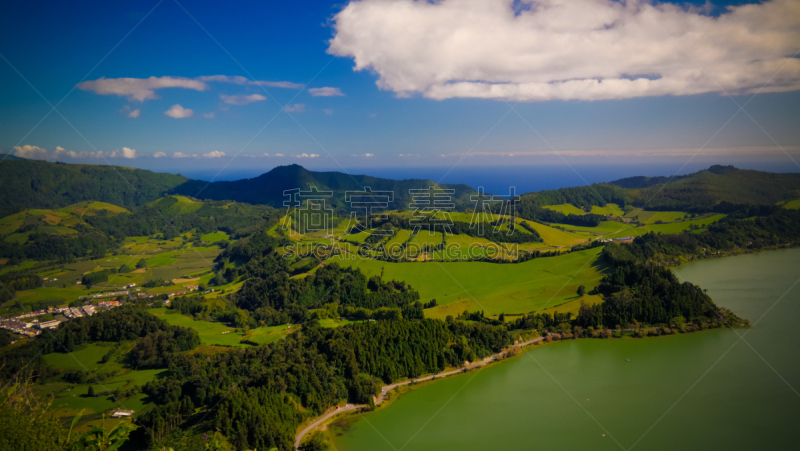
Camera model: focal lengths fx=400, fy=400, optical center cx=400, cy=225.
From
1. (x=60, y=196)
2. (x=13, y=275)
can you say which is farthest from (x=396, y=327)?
(x=60, y=196)

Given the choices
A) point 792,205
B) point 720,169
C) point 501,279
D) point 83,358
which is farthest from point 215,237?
point 720,169

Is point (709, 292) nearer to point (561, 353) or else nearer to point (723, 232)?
point (561, 353)

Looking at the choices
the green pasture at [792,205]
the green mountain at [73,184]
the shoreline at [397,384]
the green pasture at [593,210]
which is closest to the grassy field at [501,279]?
the shoreline at [397,384]

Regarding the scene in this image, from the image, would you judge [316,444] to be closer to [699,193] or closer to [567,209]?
[567,209]

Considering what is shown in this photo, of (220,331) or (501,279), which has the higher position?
(501,279)

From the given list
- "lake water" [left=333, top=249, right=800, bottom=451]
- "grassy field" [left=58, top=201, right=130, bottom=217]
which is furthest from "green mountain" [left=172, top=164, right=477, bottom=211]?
"lake water" [left=333, top=249, right=800, bottom=451]

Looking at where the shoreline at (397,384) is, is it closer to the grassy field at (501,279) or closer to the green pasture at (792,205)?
the grassy field at (501,279)
